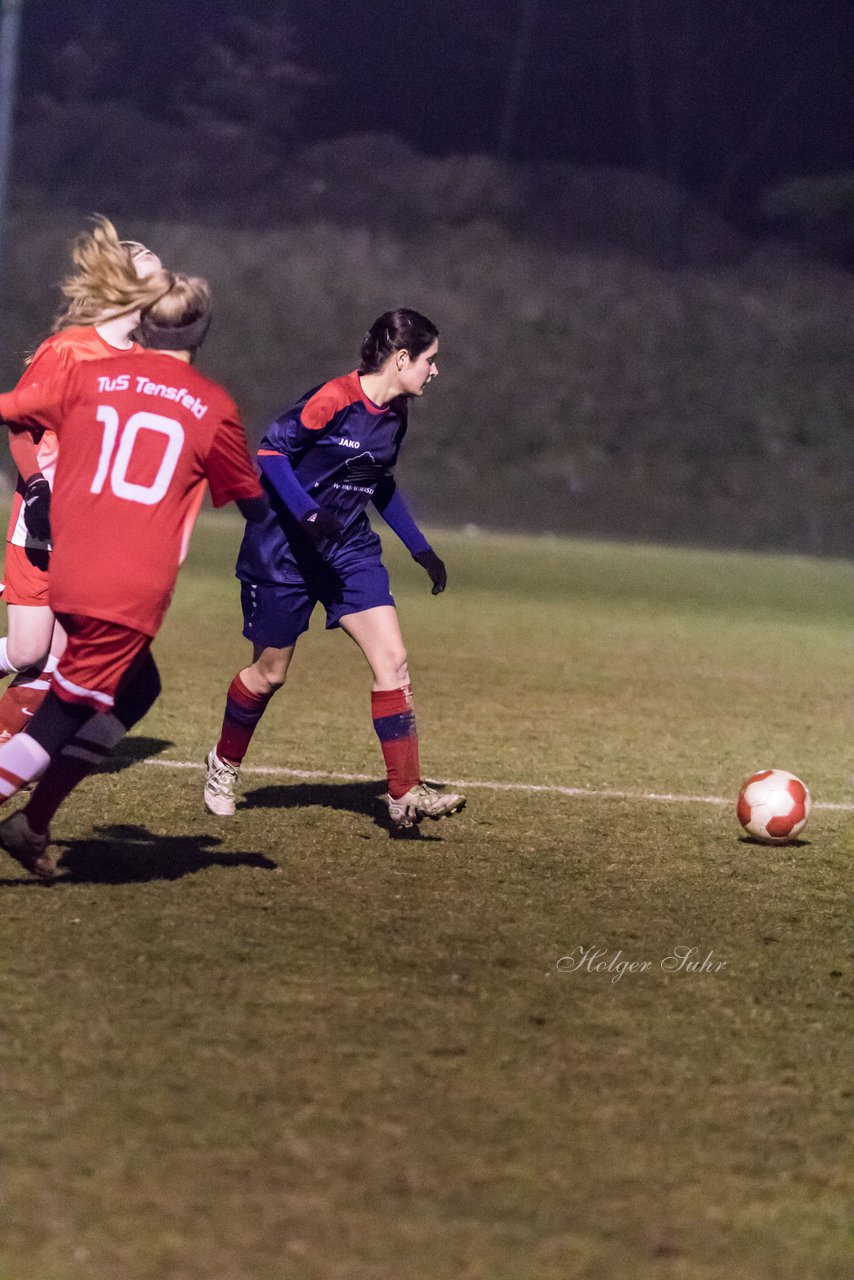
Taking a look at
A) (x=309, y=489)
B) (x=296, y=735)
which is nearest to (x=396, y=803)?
(x=309, y=489)

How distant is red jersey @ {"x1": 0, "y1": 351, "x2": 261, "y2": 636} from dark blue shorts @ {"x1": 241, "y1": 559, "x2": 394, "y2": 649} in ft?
4.49

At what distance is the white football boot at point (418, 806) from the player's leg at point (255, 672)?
62 cm

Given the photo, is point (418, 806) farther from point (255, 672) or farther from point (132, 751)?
point (132, 751)

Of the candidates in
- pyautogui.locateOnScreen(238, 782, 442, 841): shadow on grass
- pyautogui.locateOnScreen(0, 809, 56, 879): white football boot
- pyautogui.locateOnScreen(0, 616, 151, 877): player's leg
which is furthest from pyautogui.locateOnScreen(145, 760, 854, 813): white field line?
pyautogui.locateOnScreen(0, 616, 151, 877): player's leg

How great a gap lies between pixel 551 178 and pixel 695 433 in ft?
40.0

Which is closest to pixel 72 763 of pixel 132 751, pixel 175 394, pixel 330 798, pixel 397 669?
pixel 175 394

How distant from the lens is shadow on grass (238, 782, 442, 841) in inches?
231

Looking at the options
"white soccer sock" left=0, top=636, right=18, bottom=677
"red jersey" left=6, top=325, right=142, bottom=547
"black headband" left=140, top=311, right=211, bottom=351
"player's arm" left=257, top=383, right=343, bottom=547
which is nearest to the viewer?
"black headband" left=140, top=311, right=211, bottom=351

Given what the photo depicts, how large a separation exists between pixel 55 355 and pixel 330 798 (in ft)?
6.48

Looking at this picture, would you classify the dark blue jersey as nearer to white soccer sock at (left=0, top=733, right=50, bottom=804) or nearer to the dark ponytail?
the dark ponytail

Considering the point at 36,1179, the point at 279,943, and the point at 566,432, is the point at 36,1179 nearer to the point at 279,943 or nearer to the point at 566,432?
the point at 279,943

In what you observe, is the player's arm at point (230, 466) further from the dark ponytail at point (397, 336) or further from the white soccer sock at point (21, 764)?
the dark ponytail at point (397, 336)

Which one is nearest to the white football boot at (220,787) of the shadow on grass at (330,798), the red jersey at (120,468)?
the shadow on grass at (330,798)

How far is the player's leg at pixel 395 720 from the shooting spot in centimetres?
546
